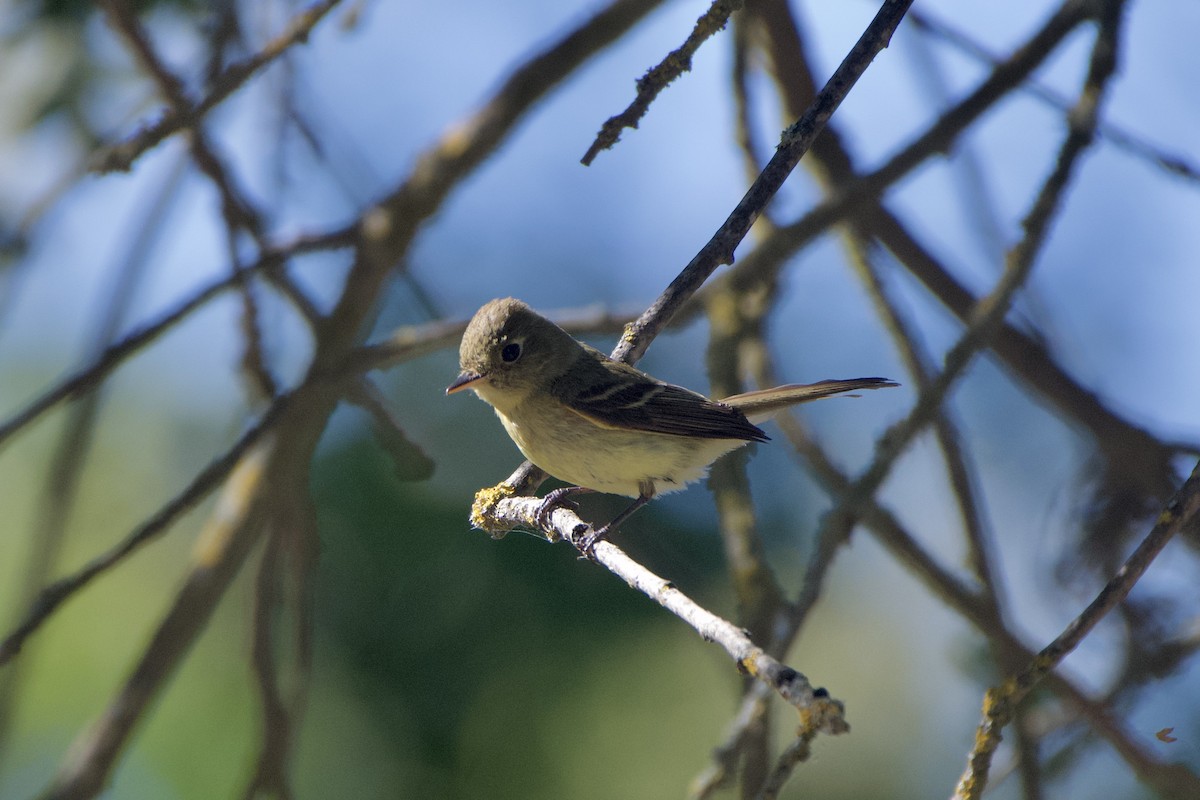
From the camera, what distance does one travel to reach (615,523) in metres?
3.67

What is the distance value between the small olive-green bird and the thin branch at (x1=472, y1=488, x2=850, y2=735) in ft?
1.74

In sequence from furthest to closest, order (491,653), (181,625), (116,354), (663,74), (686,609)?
1. (491,653)
2. (181,625)
3. (116,354)
4. (663,74)
5. (686,609)

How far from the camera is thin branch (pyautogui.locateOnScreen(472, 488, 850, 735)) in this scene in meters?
1.58

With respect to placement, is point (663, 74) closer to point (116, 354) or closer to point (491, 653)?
point (116, 354)

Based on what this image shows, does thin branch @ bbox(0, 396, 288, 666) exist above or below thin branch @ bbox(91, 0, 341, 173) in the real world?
below

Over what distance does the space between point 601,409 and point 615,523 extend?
20.2 inches

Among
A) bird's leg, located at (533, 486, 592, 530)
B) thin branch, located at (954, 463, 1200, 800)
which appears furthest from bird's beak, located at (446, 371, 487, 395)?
thin branch, located at (954, 463, 1200, 800)

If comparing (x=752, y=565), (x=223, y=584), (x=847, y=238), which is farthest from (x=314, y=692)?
(x=847, y=238)

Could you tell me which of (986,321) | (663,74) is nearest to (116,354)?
(663,74)

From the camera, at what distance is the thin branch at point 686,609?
1.58 meters

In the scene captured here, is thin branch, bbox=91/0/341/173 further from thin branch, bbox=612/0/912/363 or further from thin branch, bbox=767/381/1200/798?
thin branch, bbox=767/381/1200/798

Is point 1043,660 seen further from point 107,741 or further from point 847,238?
point 107,741

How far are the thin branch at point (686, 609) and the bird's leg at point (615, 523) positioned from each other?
4 cm

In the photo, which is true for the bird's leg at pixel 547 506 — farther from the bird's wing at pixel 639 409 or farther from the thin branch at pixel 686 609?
the bird's wing at pixel 639 409
